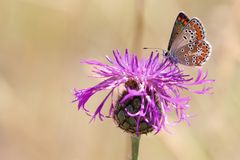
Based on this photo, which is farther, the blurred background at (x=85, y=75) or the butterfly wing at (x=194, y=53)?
the blurred background at (x=85, y=75)

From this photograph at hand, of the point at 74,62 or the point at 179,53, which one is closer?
the point at 179,53

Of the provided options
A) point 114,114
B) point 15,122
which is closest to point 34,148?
point 15,122

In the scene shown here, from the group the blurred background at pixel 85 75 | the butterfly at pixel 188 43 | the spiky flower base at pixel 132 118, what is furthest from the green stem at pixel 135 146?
the blurred background at pixel 85 75

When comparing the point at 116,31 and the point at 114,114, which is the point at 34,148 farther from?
the point at 114,114

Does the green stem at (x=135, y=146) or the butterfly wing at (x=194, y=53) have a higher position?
the butterfly wing at (x=194, y=53)

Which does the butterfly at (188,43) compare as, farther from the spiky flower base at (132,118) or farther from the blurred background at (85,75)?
the blurred background at (85,75)

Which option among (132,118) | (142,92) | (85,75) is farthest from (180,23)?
(85,75)
